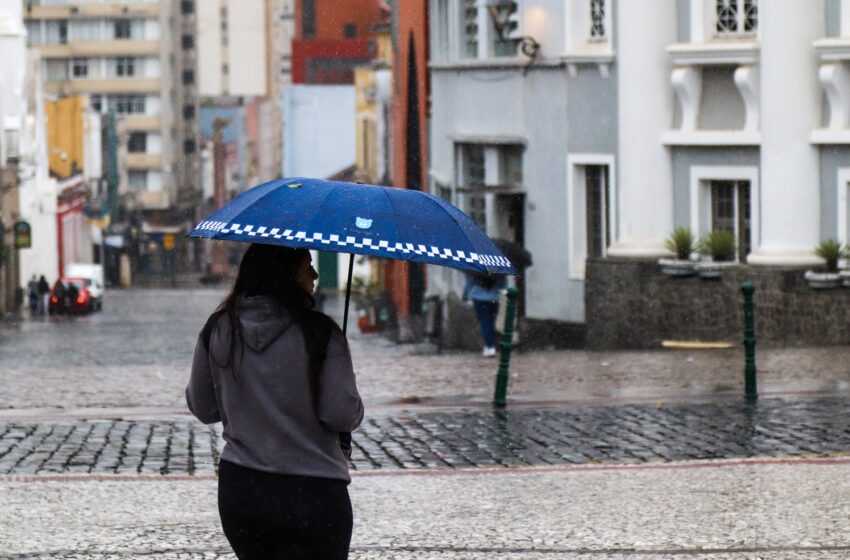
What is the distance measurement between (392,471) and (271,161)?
124 m

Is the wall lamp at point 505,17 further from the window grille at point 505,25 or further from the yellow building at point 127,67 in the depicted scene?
the yellow building at point 127,67

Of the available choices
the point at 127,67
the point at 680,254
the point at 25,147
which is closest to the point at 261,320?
the point at 680,254

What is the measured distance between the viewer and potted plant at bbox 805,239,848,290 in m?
20.2

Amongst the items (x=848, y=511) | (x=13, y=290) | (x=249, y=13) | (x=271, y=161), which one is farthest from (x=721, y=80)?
(x=249, y=13)

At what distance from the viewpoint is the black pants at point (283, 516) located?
523 cm

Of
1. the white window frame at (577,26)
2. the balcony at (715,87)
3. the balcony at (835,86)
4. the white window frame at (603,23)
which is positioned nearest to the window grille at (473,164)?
the white window frame at (577,26)

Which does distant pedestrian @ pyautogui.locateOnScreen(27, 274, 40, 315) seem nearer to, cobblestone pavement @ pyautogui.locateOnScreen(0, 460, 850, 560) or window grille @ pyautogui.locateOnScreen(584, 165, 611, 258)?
window grille @ pyautogui.locateOnScreen(584, 165, 611, 258)

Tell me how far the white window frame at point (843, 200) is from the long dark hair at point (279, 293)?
16481mm

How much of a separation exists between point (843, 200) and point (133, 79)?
102876 mm

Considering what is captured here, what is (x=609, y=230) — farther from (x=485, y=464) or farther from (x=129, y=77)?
(x=129, y=77)

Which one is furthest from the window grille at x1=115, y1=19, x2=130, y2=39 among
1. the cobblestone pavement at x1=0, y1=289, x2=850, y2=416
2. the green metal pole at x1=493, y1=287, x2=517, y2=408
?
the green metal pole at x1=493, y1=287, x2=517, y2=408

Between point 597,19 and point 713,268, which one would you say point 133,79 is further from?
point 713,268

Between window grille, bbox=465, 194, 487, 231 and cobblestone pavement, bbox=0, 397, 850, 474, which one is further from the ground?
window grille, bbox=465, 194, 487, 231

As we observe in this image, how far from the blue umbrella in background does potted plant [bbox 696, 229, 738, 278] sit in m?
16.1
